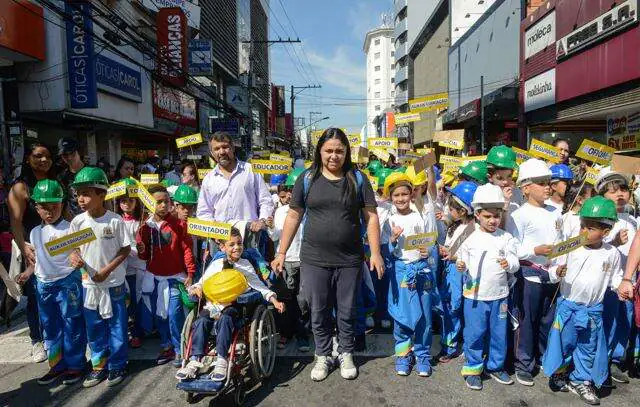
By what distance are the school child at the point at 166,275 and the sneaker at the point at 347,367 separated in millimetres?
1439

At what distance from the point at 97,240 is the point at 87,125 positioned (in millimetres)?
10767

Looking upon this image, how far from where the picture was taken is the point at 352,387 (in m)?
3.42

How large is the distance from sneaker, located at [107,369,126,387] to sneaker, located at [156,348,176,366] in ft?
1.11

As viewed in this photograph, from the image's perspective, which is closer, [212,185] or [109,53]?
[212,185]

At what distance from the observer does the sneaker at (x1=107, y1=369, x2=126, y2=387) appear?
139 inches

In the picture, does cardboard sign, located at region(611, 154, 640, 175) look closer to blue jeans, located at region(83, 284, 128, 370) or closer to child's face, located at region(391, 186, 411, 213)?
child's face, located at region(391, 186, 411, 213)

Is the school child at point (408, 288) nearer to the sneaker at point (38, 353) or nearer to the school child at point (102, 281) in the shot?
the school child at point (102, 281)

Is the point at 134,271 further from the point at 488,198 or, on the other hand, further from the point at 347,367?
the point at 488,198

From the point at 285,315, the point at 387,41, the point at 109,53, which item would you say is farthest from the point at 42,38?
the point at 387,41

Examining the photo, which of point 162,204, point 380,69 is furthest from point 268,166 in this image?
point 380,69

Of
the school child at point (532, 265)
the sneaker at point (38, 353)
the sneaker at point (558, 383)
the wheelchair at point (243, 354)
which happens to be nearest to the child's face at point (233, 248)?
the wheelchair at point (243, 354)

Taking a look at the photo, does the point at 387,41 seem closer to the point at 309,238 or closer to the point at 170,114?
the point at 170,114

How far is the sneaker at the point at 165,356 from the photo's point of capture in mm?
3888

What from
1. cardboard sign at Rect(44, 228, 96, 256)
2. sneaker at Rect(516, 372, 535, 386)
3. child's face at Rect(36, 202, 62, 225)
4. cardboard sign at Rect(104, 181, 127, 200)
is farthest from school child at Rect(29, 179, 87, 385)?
sneaker at Rect(516, 372, 535, 386)
